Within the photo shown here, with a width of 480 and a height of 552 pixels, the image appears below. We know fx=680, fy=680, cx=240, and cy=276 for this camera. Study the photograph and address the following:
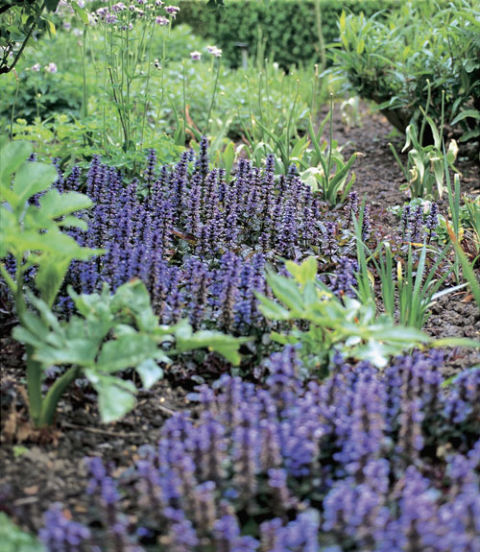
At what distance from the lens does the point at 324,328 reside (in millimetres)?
2320

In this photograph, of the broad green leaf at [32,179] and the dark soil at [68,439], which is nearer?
the dark soil at [68,439]

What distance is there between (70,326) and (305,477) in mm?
809

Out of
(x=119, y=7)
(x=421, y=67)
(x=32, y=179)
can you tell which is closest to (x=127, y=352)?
(x=32, y=179)

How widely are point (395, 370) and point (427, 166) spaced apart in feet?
9.38

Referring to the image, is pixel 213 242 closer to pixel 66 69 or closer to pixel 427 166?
pixel 427 166

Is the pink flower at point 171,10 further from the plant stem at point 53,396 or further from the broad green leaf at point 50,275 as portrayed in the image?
the plant stem at point 53,396

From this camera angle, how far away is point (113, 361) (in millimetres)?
1934

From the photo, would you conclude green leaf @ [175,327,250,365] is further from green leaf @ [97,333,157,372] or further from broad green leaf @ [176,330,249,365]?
green leaf @ [97,333,157,372]

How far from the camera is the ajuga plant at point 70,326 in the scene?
189cm

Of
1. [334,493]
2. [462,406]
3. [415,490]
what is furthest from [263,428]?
[462,406]

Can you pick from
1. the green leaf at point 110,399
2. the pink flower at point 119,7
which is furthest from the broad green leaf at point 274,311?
the pink flower at point 119,7

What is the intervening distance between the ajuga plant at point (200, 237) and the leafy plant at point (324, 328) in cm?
29


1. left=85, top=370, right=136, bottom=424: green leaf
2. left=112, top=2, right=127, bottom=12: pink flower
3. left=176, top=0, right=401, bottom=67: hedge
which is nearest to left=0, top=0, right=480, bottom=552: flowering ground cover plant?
left=85, top=370, right=136, bottom=424: green leaf

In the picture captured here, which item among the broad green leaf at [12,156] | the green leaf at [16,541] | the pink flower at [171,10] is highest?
the pink flower at [171,10]
